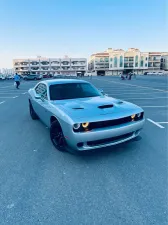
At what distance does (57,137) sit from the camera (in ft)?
10.8

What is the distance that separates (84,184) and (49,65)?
100089 mm

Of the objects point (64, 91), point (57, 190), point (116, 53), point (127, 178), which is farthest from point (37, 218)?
point (116, 53)

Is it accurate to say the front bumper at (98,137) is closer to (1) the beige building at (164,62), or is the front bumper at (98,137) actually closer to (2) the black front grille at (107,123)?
(2) the black front grille at (107,123)

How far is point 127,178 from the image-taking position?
8.12ft

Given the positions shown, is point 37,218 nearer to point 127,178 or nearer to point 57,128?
point 127,178

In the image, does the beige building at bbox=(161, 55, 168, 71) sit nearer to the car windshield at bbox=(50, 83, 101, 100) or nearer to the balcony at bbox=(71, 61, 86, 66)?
the balcony at bbox=(71, 61, 86, 66)

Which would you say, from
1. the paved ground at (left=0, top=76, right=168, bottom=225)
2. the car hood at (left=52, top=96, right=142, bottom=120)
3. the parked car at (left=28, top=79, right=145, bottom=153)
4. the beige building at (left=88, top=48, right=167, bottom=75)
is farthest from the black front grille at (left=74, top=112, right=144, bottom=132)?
the beige building at (left=88, top=48, right=167, bottom=75)

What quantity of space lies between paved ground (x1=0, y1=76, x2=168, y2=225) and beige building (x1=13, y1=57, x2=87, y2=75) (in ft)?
313

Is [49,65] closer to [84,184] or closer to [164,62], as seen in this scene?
[164,62]

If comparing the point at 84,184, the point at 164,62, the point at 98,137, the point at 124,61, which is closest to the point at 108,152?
the point at 98,137

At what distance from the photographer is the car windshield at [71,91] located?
3930 millimetres

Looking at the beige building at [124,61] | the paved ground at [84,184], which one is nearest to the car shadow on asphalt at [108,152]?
the paved ground at [84,184]

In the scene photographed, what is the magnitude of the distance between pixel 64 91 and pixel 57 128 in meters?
1.21

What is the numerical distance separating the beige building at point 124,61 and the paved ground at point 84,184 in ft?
349
